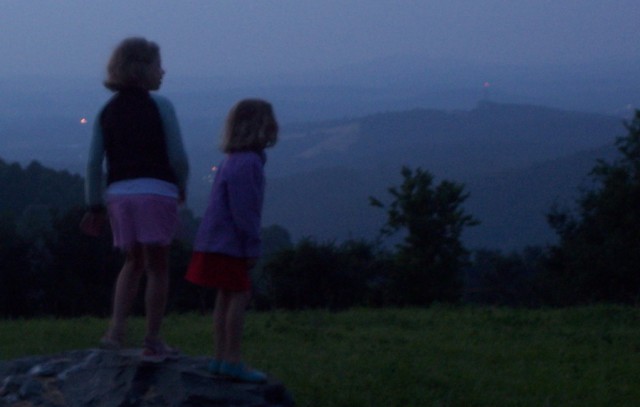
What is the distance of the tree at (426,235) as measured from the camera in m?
21.6

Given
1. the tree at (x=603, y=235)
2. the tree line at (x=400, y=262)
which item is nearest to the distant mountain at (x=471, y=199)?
the tree at (x=603, y=235)

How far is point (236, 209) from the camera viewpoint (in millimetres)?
4738

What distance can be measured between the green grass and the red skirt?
1.06 meters

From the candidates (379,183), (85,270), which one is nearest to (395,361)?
(85,270)

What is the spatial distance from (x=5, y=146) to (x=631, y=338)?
30.9 meters

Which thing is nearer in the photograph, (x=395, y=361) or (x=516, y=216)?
(x=395, y=361)

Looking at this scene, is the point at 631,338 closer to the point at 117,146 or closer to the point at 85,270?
the point at 117,146

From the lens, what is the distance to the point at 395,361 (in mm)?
6824

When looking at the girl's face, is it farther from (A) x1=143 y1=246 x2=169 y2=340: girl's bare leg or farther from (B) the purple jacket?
(A) x1=143 y1=246 x2=169 y2=340: girl's bare leg

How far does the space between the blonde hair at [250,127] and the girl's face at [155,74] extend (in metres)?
0.42

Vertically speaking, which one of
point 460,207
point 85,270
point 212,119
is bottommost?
point 85,270

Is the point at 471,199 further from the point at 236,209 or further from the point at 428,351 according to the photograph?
the point at 236,209

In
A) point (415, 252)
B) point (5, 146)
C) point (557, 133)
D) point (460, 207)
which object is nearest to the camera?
point (415, 252)

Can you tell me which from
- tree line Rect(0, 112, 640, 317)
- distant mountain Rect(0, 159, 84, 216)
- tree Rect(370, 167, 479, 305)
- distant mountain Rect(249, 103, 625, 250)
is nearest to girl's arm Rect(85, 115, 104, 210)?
tree line Rect(0, 112, 640, 317)
